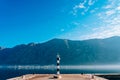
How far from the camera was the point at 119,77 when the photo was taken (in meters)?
50.0

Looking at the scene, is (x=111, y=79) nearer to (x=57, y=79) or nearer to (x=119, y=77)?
(x=119, y=77)

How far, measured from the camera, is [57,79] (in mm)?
28734

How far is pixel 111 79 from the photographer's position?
50312 millimetres

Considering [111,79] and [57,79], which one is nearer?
[57,79]

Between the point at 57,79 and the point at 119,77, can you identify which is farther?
the point at 119,77

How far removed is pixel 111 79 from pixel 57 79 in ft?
80.0

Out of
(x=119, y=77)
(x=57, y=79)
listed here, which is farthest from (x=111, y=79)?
(x=57, y=79)

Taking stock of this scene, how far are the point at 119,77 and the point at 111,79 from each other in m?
1.66
